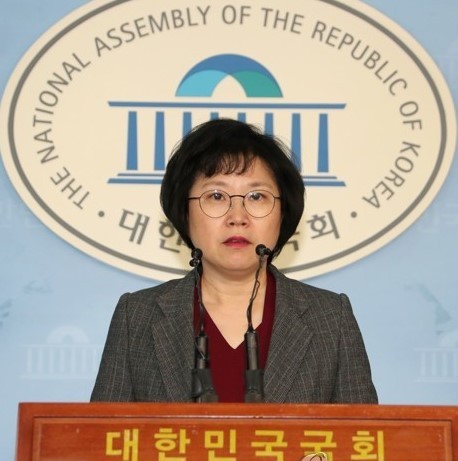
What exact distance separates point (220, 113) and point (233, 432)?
1.35 m

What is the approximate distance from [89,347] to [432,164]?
1.06 meters

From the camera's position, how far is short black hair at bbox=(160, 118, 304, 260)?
2031mm

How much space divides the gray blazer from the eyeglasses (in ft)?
0.60

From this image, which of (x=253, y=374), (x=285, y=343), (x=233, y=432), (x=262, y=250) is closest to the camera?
(x=233, y=432)

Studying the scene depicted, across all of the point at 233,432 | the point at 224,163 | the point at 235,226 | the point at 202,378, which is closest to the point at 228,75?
the point at 224,163

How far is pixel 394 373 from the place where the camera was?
100 inches

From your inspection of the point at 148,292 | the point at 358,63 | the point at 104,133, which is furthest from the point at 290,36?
the point at 148,292

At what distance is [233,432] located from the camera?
1.42 metres

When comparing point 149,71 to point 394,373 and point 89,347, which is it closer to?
point 89,347

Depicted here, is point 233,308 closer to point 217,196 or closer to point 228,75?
point 217,196

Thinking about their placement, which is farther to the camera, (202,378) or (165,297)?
(165,297)

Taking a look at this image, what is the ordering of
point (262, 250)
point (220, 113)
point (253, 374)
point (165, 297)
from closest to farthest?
point (253, 374) < point (262, 250) < point (165, 297) < point (220, 113)

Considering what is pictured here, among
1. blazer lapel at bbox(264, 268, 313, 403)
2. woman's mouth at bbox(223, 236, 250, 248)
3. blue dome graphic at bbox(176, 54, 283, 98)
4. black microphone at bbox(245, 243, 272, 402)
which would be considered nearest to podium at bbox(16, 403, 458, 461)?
black microphone at bbox(245, 243, 272, 402)

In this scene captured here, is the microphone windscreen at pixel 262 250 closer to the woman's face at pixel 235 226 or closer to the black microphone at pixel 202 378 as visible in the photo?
the woman's face at pixel 235 226
